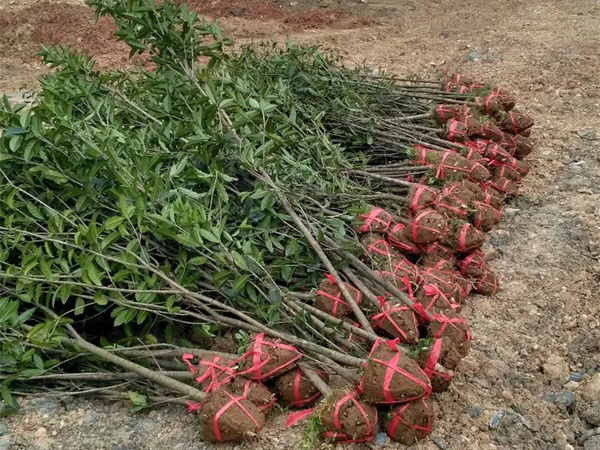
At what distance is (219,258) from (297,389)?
582 mm

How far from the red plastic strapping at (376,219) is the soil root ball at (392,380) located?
943 mm

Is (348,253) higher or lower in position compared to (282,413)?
higher

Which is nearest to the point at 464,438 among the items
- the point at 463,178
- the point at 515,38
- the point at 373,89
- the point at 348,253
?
the point at 348,253

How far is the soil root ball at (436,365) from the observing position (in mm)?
2154

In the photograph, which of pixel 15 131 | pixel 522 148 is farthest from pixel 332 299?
pixel 522 148

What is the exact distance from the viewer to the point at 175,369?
8.31 feet

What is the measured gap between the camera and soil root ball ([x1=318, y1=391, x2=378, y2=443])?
2078 mm

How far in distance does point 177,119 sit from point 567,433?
7.71ft

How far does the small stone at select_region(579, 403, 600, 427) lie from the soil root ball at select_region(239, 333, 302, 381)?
3.51 feet

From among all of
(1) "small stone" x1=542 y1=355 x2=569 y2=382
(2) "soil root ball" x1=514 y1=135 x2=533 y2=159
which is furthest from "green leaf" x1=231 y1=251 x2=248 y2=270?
(2) "soil root ball" x1=514 y1=135 x2=533 y2=159

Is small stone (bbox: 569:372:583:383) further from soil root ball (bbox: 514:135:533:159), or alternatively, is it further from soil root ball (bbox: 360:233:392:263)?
soil root ball (bbox: 514:135:533:159)

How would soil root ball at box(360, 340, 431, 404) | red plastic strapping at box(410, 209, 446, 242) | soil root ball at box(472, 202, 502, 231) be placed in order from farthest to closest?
soil root ball at box(472, 202, 502, 231) < red plastic strapping at box(410, 209, 446, 242) < soil root ball at box(360, 340, 431, 404)

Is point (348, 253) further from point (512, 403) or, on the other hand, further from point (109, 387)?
point (109, 387)

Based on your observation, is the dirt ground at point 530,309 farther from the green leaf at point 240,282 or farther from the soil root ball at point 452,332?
the green leaf at point 240,282
